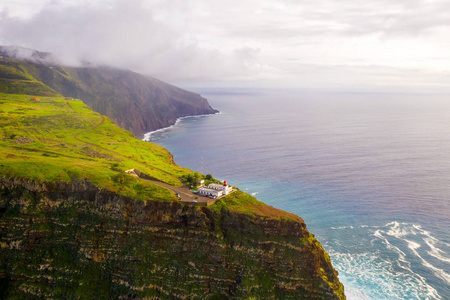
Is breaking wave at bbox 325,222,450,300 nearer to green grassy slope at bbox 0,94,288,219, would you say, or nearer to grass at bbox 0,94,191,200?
green grassy slope at bbox 0,94,288,219

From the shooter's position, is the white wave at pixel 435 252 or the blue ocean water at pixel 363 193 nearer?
the blue ocean water at pixel 363 193

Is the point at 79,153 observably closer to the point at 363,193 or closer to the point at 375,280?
the point at 375,280

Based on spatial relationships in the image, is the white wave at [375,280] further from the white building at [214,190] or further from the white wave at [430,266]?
the white building at [214,190]

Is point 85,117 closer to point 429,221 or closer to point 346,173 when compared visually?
point 346,173

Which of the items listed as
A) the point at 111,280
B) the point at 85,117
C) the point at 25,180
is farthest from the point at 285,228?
the point at 85,117

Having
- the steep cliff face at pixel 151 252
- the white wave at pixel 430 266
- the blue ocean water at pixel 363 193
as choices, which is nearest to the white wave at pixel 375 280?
the blue ocean water at pixel 363 193

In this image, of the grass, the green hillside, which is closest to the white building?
the grass

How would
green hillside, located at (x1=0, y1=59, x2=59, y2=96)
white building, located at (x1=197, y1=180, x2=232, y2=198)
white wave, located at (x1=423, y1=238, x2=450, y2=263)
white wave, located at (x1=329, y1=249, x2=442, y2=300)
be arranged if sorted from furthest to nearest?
1. green hillside, located at (x1=0, y1=59, x2=59, y2=96)
2. white wave, located at (x1=423, y1=238, x2=450, y2=263)
3. white building, located at (x1=197, y1=180, x2=232, y2=198)
4. white wave, located at (x1=329, y1=249, x2=442, y2=300)
